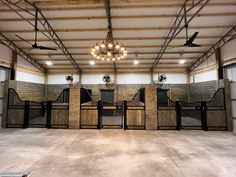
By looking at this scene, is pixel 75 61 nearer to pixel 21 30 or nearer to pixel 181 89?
pixel 21 30

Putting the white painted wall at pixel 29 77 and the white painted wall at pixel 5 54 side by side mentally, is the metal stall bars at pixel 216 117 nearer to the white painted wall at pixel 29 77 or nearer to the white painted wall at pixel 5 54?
the white painted wall at pixel 5 54

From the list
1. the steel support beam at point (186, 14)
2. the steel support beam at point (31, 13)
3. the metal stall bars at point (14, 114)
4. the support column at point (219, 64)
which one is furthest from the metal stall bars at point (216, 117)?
the steel support beam at point (31, 13)

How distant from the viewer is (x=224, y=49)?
8414 mm

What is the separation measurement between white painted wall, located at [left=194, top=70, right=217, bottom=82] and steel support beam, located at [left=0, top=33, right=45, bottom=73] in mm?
11517

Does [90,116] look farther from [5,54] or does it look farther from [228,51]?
[228,51]

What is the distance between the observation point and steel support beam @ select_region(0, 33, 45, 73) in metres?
8.41

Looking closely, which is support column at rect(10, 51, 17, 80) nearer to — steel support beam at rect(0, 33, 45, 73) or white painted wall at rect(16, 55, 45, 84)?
steel support beam at rect(0, 33, 45, 73)

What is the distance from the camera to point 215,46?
29.6ft

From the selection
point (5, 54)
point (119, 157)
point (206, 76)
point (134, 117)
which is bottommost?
point (119, 157)

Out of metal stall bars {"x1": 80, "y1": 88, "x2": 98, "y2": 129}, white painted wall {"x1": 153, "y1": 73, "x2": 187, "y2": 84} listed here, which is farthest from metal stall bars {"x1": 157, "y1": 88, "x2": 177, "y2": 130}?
white painted wall {"x1": 153, "y1": 73, "x2": 187, "y2": 84}

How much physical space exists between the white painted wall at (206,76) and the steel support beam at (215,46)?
71cm

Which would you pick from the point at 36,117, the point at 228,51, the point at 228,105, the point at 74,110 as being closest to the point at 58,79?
the point at 36,117

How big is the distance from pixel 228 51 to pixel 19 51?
11658 millimetres

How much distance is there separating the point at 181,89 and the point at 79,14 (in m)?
9.13
